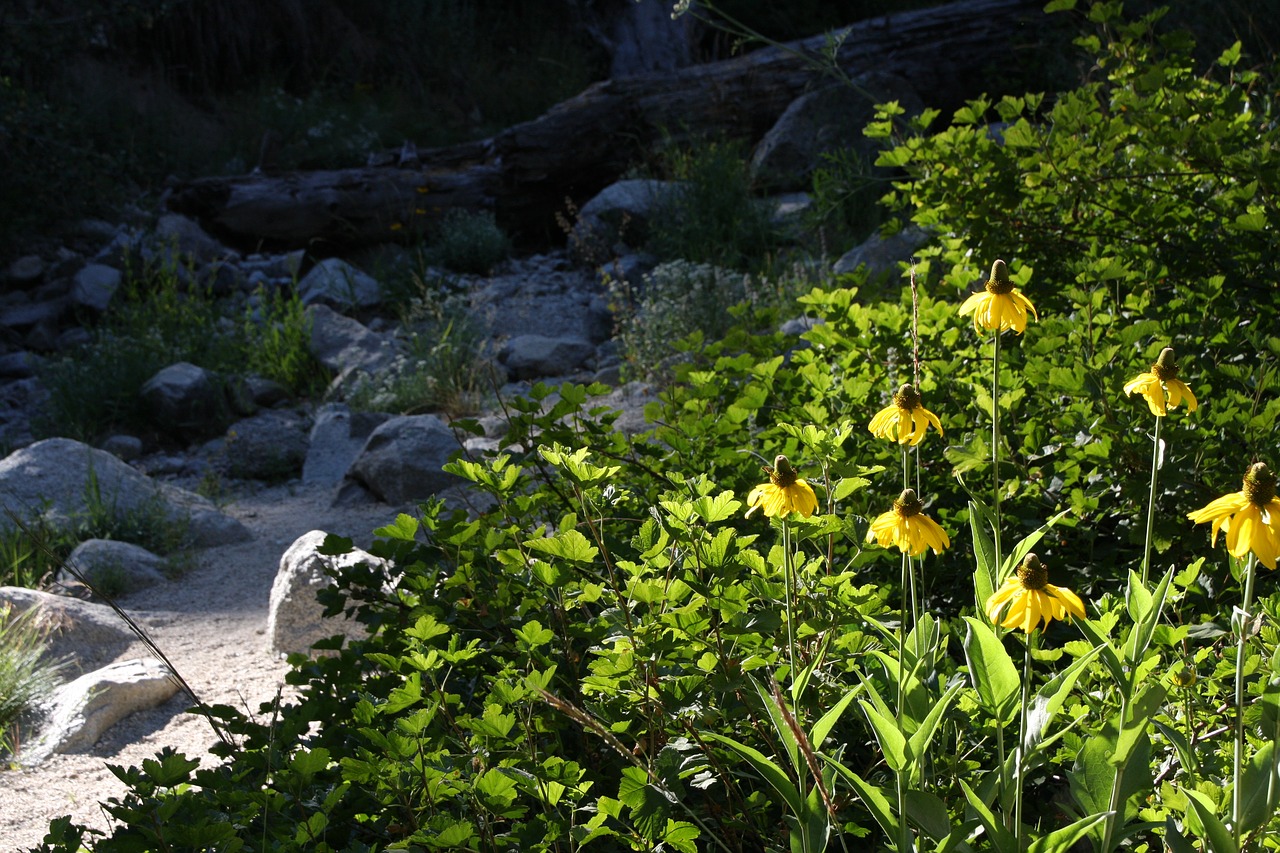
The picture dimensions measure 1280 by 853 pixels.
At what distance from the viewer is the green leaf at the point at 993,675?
1.18m

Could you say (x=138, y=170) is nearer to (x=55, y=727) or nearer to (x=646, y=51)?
(x=646, y=51)

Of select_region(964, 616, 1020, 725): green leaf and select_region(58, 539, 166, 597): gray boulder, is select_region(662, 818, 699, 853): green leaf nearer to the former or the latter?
select_region(964, 616, 1020, 725): green leaf

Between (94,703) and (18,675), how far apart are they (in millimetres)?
228

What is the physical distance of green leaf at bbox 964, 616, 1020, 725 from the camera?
118 cm

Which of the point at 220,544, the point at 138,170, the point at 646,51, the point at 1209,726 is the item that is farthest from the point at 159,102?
the point at 1209,726

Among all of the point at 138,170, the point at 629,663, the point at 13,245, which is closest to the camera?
the point at 629,663

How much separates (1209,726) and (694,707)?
0.68m

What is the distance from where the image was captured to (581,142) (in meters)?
9.13

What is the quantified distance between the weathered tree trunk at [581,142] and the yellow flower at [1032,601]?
8.18 m

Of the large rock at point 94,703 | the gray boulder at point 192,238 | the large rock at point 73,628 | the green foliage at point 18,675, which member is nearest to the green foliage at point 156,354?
the gray boulder at point 192,238

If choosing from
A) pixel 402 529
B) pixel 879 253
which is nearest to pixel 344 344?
pixel 879 253

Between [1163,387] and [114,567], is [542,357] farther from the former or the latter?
[1163,387]

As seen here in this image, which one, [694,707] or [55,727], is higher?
[694,707]

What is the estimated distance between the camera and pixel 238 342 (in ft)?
21.8
